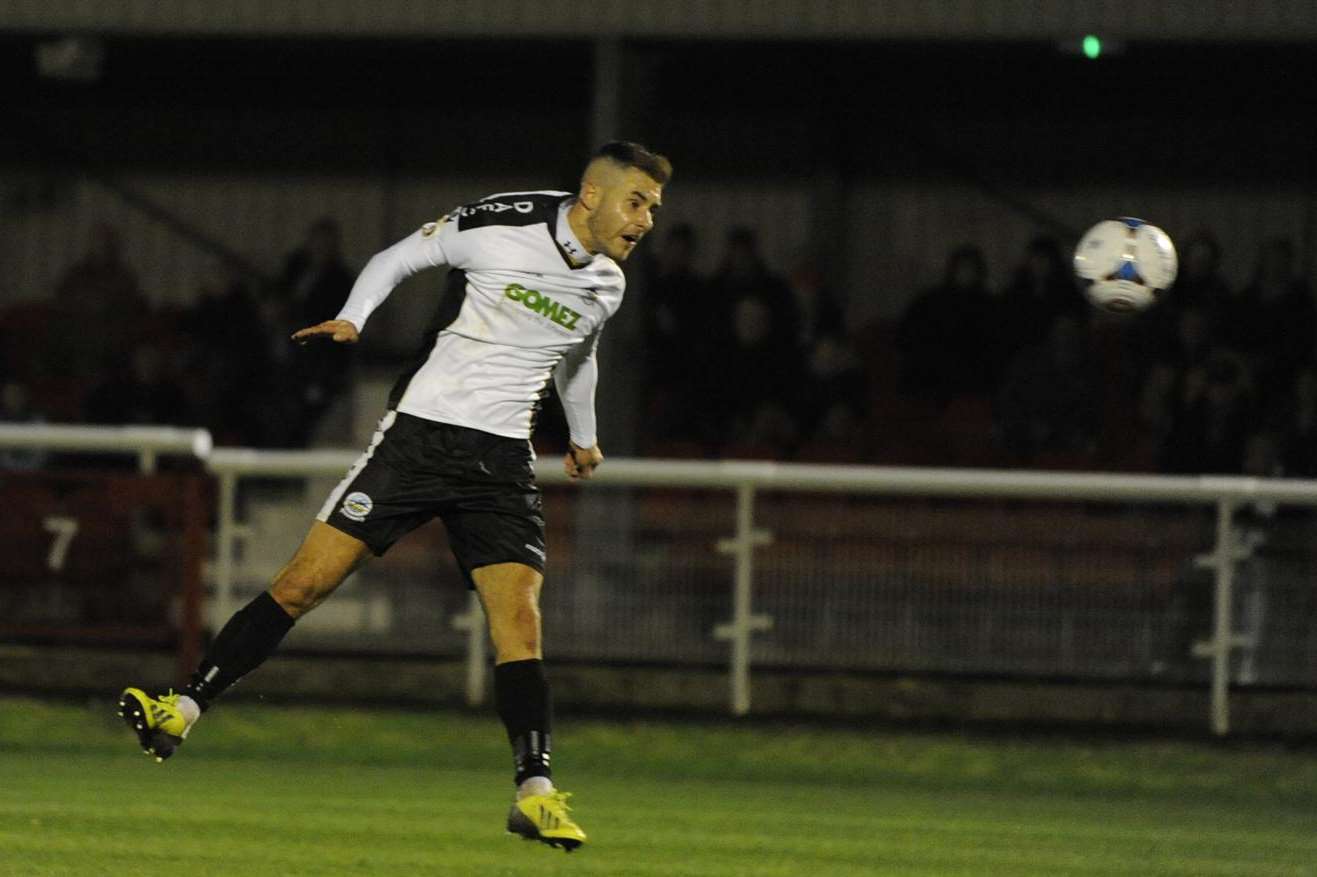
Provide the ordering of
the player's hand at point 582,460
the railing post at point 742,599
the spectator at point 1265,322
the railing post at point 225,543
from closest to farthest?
the player's hand at point 582,460, the railing post at point 742,599, the railing post at point 225,543, the spectator at point 1265,322

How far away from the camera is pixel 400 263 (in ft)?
20.6

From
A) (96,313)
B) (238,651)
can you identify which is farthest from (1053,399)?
(96,313)

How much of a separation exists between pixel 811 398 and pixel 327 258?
371cm

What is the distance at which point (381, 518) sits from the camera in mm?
6258

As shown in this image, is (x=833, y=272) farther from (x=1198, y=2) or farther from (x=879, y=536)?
(x=879, y=536)

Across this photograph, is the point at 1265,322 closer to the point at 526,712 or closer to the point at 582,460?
the point at 582,460

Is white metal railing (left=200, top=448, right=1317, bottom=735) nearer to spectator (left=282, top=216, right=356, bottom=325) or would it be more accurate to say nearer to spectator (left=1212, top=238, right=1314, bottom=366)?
spectator (left=1212, top=238, right=1314, bottom=366)

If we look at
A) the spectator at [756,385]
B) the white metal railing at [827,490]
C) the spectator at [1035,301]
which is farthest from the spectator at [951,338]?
the white metal railing at [827,490]

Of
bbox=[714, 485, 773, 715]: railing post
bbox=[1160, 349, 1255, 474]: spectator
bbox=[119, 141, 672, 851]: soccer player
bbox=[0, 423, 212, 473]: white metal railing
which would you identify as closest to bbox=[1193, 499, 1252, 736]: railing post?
bbox=[1160, 349, 1255, 474]: spectator

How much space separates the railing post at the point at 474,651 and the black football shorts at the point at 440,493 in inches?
182

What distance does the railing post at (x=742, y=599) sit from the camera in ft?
35.8

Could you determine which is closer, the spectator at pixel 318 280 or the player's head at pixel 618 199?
the player's head at pixel 618 199

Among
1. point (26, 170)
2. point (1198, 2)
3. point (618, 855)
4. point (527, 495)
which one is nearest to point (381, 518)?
point (527, 495)

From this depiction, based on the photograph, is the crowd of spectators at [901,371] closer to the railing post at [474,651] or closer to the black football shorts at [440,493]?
the railing post at [474,651]
